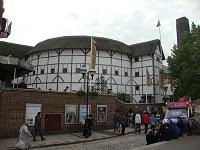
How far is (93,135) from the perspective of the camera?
21.8m

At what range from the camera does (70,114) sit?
74.3 feet

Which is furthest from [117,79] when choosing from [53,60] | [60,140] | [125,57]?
[60,140]

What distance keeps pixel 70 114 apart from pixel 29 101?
12.2ft

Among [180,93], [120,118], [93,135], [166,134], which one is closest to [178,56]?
[180,93]

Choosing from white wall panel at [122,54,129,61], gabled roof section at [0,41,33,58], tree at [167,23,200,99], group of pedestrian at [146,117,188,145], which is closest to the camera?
group of pedestrian at [146,117,188,145]

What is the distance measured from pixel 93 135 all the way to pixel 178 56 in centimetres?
2300

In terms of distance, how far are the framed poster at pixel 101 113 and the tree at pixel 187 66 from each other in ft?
55.9

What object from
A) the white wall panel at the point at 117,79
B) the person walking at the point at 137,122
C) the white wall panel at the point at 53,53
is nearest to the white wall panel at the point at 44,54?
the white wall panel at the point at 53,53

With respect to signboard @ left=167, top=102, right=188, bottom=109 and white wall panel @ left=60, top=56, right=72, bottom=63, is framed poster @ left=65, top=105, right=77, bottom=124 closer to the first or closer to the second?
signboard @ left=167, top=102, right=188, bottom=109

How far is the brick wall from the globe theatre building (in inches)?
716

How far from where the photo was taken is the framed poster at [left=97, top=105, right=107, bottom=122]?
24.7 m

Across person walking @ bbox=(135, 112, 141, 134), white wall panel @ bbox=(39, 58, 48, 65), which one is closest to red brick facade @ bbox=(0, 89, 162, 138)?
person walking @ bbox=(135, 112, 141, 134)

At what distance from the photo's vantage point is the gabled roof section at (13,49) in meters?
48.4

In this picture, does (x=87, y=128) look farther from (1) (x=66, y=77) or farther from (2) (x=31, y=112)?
(1) (x=66, y=77)
